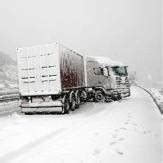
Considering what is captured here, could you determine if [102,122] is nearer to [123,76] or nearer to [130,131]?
[130,131]

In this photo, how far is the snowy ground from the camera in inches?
236

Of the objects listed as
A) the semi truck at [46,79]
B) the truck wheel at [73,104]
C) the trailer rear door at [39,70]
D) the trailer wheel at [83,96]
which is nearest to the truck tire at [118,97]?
the trailer wheel at [83,96]

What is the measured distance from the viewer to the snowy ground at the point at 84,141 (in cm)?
600

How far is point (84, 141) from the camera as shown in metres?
7.32

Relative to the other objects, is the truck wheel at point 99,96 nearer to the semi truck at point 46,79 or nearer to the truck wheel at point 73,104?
the semi truck at point 46,79

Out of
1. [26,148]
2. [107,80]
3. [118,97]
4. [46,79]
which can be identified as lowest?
[26,148]

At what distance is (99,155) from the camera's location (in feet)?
19.9

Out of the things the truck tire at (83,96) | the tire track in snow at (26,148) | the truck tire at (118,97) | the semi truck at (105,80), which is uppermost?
the semi truck at (105,80)

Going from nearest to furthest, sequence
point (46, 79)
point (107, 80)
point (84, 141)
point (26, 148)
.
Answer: point (26, 148), point (84, 141), point (46, 79), point (107, 80)

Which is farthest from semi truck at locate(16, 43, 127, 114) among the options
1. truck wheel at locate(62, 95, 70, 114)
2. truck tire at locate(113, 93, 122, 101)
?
truck tire at locate(113, 93, 122, 101)

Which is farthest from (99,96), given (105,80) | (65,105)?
(65,105)

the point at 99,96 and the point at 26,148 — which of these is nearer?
the point at 26,148

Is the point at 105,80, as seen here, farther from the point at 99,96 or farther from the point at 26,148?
the point at 26,148

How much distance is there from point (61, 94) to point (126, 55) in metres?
175
